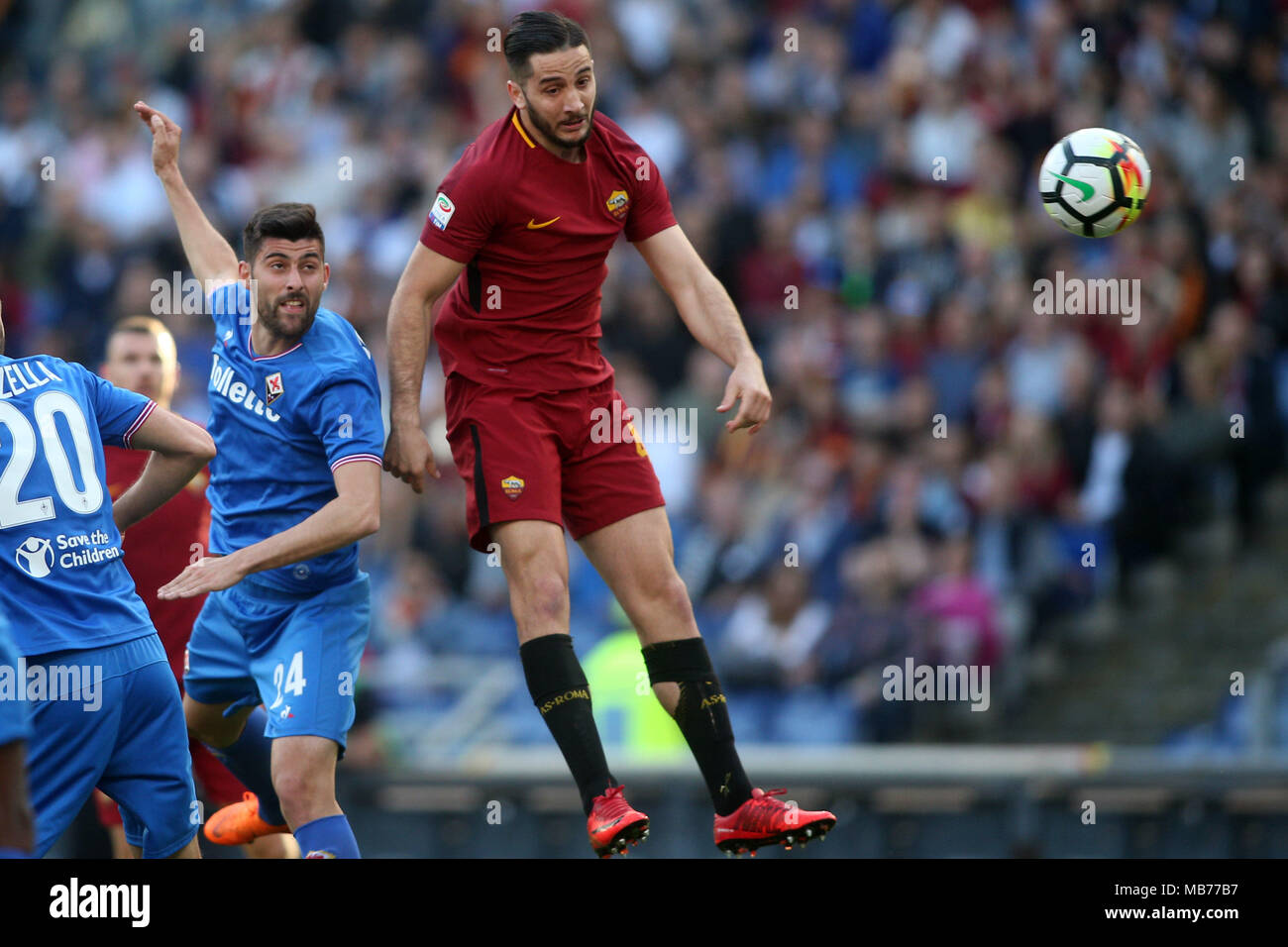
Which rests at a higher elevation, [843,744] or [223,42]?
[223,42]

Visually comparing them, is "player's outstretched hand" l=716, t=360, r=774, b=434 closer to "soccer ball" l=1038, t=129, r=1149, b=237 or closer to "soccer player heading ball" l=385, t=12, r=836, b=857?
"soccer player heading ball" l=385, t=12, r=836, b=857

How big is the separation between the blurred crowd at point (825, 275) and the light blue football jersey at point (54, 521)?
6.05 m

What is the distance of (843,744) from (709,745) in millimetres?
5235

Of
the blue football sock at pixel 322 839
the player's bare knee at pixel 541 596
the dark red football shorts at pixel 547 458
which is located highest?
the dark red football shorts at pixel 547 458

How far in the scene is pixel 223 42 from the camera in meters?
16.8

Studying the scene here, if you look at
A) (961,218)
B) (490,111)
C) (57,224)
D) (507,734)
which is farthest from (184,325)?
(961,218)

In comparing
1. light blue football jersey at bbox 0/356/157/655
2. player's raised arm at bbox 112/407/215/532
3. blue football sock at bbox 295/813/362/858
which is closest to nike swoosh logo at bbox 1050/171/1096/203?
player's raised arm at bbox 112/407/215/532

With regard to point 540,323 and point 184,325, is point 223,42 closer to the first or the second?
point 184,325

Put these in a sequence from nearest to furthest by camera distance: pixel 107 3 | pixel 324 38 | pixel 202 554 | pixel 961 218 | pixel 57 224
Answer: pixel 202 554 → pixel 961 218 → pixel 57 224 → pixel 324 38 → pixel 107 3

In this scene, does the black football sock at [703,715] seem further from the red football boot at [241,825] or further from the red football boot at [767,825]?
the red football boot at [241,825]

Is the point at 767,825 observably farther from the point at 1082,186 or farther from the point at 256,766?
the point at 1082,186

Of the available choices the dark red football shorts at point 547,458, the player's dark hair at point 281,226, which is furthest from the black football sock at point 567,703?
the player's dark hair at point 281,226

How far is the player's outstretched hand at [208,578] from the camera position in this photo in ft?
20.4

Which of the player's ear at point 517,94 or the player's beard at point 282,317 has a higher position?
the player's ear at point 517,94
